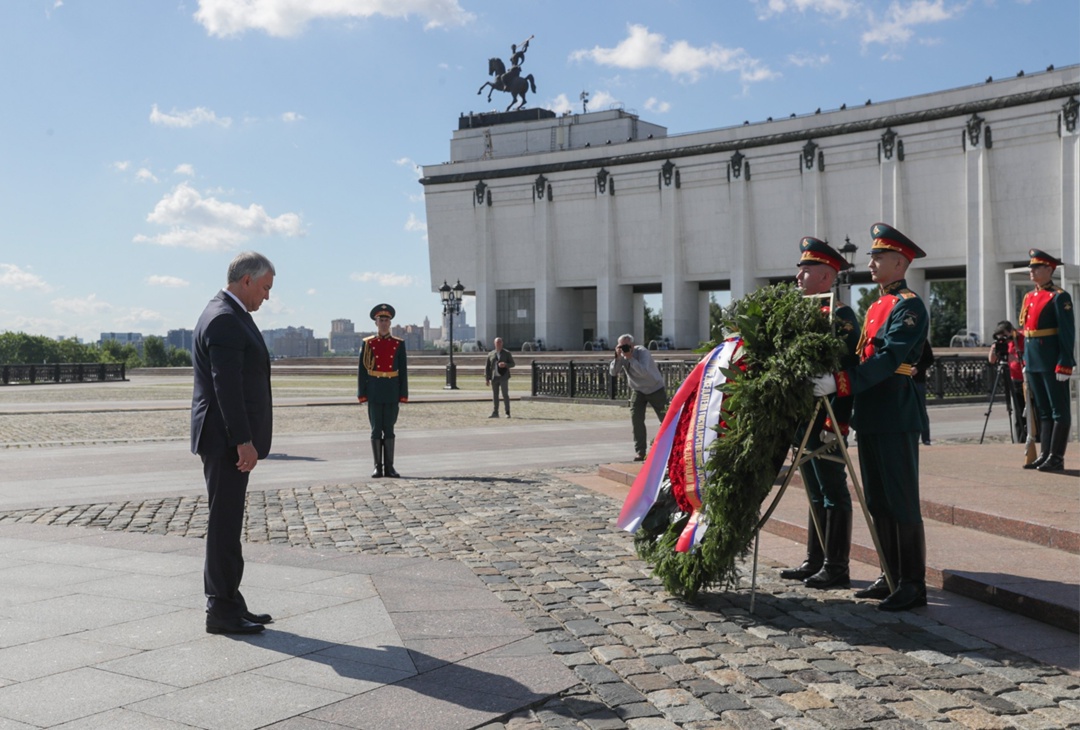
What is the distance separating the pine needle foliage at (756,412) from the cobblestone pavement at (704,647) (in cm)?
41

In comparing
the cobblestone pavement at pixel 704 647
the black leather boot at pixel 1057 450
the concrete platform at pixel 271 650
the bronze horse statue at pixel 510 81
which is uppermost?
the bronze horse statue at pixel 510 81

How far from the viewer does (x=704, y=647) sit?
4.92 metres

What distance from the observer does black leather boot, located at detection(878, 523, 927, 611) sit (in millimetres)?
5531

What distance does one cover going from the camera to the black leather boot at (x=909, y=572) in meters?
5.53

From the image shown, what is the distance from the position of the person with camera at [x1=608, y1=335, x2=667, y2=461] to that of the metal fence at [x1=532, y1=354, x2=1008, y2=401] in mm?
15006

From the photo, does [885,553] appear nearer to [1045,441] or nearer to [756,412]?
[756,412]

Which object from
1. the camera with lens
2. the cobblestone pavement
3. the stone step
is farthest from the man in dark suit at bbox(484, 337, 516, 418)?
the cobblestone pavement

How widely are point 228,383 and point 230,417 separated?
0.16m

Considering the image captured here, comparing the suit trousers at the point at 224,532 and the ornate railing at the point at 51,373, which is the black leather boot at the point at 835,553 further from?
the ornate railing at the point at 51,373

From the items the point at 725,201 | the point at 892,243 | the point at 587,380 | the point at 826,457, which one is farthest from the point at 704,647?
the point at 725,201

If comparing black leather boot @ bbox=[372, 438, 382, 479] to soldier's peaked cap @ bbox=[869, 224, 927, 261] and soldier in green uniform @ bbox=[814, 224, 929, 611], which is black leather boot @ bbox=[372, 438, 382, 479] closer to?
soldier in green uniform @ bbox=[814, 224, 929, 611]

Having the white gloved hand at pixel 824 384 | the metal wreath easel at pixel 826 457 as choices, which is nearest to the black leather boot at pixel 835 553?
the metal wreath easel at pixel 826 457

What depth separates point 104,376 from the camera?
56.9 meters

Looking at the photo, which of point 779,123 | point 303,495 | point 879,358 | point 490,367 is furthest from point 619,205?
point 879,358
